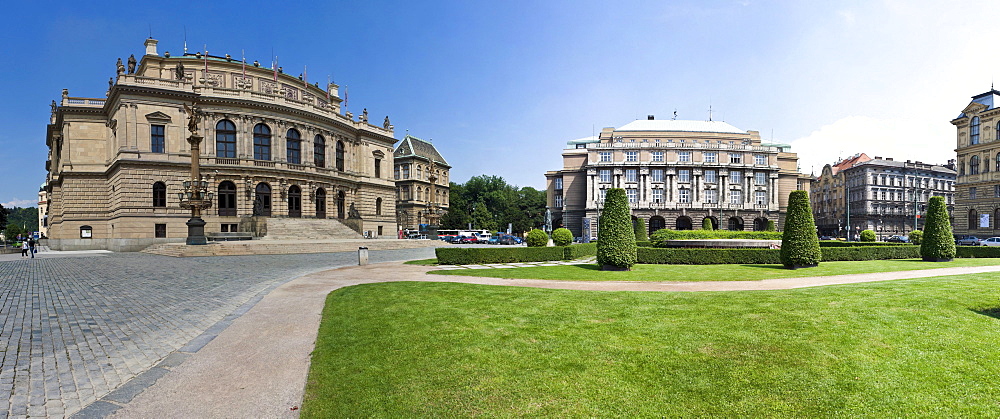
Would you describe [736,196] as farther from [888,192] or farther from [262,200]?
[262,200]

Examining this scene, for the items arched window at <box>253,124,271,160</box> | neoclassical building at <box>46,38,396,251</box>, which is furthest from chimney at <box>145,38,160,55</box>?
arched window at <box>253,124,271,160</box>

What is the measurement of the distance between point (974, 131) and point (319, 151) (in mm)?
86725

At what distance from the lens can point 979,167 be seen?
197 feet

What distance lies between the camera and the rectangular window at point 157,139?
45906 millimetres

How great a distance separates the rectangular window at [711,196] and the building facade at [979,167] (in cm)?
3070

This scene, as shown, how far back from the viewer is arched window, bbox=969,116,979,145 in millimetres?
60469

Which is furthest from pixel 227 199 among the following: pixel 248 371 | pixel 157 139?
pixel 248 371

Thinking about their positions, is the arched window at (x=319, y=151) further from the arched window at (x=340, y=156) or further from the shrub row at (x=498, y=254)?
the shrub row at (x=498, y=254)

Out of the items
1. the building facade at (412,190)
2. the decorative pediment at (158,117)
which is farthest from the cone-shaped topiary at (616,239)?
the building facade at (412,190)

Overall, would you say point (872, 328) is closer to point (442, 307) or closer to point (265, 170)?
point (442, 307)

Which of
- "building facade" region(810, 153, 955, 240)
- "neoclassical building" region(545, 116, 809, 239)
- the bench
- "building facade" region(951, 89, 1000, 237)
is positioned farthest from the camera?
"building facade" region(810, 153, 955, 240)

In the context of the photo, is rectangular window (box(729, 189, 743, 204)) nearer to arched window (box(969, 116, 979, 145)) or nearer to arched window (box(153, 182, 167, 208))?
arched window (box(969, 116, 979, 145))

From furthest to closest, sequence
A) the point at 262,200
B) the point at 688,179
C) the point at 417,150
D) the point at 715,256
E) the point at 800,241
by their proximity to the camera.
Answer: the point at 417,150 → the point at 688,179 → the point at 262,200 → the point at 715,256 → the point at 800,241

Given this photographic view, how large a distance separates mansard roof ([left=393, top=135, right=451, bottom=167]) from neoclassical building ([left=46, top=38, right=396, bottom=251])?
126ft
